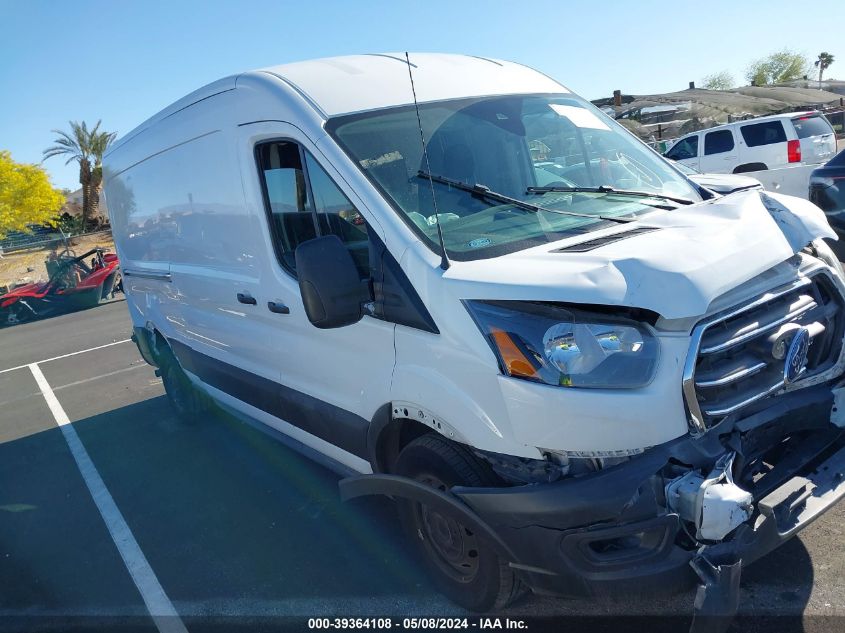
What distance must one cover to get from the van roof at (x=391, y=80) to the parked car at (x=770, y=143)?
1220cm

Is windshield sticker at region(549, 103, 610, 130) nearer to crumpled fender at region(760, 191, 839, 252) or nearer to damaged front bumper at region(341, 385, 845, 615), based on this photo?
crumpled fender at region(760, 191, 839, 252)

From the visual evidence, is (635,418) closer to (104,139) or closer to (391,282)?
(391,282)

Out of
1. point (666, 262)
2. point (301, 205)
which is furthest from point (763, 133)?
point (666, 262)

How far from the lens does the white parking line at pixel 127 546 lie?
11.3 feet

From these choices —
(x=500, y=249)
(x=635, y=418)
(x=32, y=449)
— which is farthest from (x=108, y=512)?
(x=635, y=418)

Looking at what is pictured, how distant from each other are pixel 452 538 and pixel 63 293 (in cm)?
1746

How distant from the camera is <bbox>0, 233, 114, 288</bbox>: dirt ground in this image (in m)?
28.7

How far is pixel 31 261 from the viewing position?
33.7 meters

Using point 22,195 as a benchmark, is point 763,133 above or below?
below

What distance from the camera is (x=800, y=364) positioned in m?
2.60

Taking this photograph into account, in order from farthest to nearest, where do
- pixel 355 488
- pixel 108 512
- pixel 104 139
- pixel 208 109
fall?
pixel 104 139
pixel 108 512
pixel 208 109
pixel 355 488

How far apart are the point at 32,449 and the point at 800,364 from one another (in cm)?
647

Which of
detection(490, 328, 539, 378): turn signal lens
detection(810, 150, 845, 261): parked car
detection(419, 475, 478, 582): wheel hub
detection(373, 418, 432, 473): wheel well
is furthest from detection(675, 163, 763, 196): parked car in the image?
detection(810, 150, 845, 261): parked car

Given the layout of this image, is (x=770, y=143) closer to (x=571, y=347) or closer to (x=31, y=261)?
(x=571, y=347)
